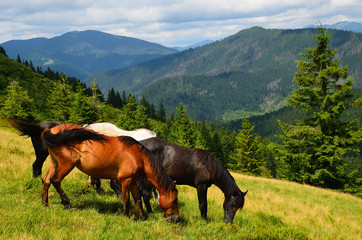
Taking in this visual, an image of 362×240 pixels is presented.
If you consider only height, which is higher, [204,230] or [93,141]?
[93,141]

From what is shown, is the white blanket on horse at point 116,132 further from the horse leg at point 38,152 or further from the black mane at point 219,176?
the black mane at point 219,176

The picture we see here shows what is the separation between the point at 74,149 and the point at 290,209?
31.7ft

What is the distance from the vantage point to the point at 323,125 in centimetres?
2195

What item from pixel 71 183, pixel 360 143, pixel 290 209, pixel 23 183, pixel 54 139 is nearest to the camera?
pixel 54 139

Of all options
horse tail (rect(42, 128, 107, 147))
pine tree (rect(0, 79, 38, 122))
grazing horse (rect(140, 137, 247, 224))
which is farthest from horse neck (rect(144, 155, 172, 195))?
pine tree (rect(0, 79, 38, 122))

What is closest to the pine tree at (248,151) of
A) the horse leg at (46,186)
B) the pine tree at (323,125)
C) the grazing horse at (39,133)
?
the pine tree at (323,125)

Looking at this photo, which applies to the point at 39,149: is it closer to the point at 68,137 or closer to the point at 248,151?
the point at 68,137

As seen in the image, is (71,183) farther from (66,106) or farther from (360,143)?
(66,106)

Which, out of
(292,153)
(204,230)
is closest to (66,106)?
(292,153)

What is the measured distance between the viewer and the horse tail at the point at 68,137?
5.37m

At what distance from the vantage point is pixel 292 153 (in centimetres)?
2408

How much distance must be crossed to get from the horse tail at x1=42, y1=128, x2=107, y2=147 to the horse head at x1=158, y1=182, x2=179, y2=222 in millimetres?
1937

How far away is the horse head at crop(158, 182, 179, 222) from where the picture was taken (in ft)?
18.3

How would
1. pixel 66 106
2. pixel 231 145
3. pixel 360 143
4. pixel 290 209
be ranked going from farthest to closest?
pixel 231 145 < pixel 66 106 < pixel 360 143 < pixel 290 209
